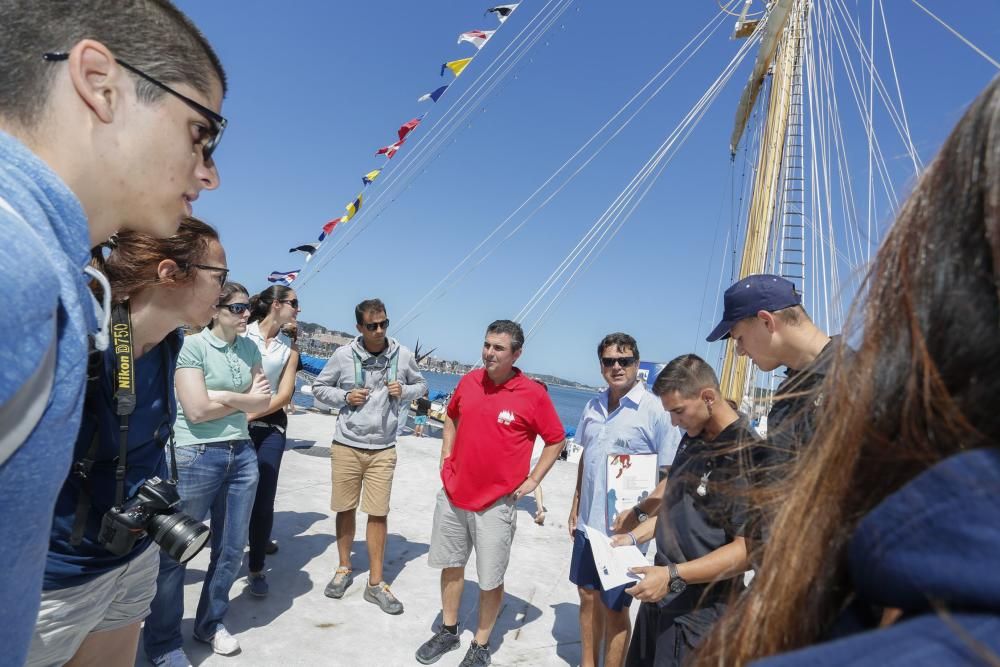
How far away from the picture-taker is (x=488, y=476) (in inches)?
137

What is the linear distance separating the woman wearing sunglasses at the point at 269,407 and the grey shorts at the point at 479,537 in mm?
→ 1252

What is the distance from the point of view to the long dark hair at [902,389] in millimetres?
451

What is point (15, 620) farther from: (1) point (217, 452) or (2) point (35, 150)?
(1) point (217, 452)

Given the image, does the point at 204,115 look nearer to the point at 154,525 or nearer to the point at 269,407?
the point at 154,525

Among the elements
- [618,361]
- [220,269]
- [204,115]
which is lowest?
[618,361]

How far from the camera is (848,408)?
54 centimetres

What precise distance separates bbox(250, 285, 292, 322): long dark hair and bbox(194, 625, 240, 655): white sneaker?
7.30 ft

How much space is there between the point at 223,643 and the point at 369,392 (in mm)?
1803

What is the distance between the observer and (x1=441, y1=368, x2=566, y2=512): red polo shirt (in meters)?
3.47

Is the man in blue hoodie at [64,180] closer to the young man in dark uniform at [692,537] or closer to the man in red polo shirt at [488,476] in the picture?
the young man in dark uniform at [692,537]

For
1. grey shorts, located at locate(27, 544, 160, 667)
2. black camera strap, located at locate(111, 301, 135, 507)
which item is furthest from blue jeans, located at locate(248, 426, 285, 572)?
black camera strap, located at locate(111, 301, 135, 507)

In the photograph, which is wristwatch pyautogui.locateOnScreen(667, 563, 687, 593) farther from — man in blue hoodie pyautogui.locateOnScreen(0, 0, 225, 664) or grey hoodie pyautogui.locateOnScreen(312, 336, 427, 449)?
grey hoodie pyautogui.locateOnScreen(312, 336, 427, 449)

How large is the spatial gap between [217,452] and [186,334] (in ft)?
2.27

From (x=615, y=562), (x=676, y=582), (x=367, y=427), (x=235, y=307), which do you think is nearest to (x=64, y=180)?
(x=676, y=582)
